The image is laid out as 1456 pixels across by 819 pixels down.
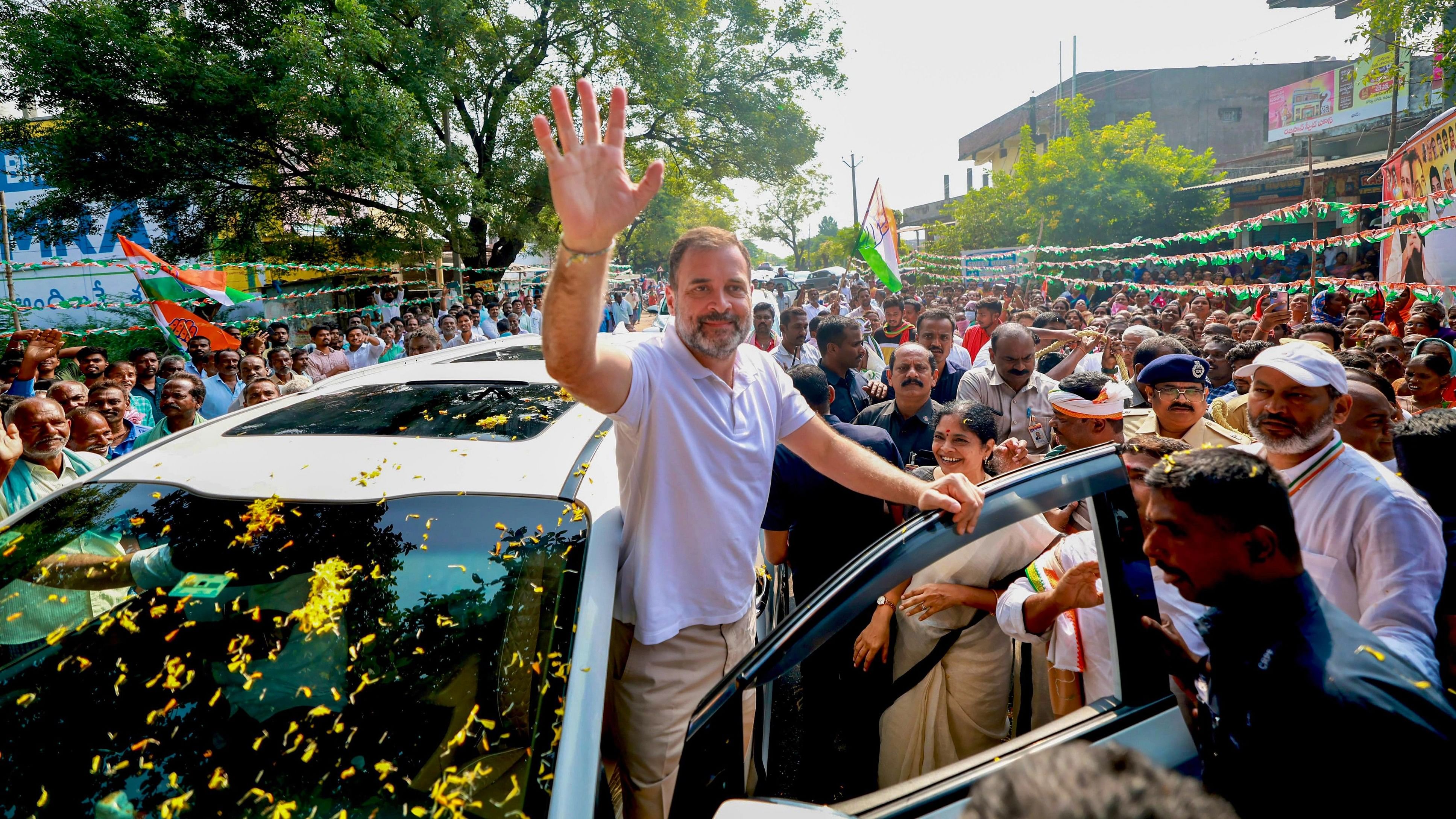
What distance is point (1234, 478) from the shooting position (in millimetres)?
1668

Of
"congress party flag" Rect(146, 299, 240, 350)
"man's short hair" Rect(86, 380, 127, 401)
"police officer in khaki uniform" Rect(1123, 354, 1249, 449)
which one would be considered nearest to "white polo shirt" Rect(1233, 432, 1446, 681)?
"police officer in khaki uniform" Rect(1123, 354, 1249, 449)

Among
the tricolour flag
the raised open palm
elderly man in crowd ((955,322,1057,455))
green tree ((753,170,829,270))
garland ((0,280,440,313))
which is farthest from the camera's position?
green tree ((753,170,829,270))

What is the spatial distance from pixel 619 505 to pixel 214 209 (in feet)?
51.7

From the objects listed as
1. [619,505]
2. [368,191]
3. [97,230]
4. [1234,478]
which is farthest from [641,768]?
[97,230]

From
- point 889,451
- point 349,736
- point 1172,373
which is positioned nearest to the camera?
point 349,736

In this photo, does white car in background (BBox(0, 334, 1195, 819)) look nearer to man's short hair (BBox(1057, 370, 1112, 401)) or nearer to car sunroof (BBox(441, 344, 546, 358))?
car sunroof (BBox(441, 344, 546, 358))

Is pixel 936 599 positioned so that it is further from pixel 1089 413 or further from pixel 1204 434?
pixel 1204 434

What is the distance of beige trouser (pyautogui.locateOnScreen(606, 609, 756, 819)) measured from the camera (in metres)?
2.23

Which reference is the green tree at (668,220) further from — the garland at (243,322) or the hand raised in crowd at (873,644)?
the hand raised in crowd at (873,644)

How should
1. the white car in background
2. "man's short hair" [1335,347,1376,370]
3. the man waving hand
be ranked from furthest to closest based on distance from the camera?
"man's short hair" [1335,347,1376,370] → the man waving hand → the white car in background

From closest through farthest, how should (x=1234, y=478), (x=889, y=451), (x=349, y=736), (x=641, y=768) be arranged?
(x=1234, y=478)
(x=349, y=736)
(x=641, y=768)
(x=889, y=451)

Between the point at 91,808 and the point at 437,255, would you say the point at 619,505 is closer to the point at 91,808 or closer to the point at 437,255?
the point at 91,808

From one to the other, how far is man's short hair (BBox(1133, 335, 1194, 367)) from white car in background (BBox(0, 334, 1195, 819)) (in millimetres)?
3622

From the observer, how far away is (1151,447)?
2820mm
